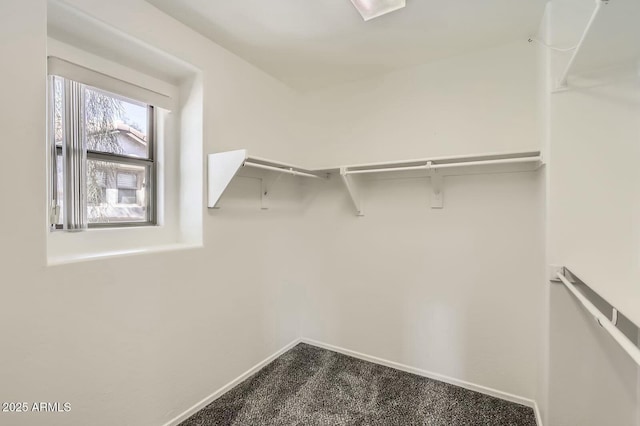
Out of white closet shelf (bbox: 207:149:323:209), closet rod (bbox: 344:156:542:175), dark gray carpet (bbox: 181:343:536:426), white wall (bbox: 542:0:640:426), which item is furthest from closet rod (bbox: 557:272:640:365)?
white closet shelf (bbox: 207:149:323:209)

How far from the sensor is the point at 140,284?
5.16 ft

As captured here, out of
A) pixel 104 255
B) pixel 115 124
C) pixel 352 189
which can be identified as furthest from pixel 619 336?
pixel 115 124

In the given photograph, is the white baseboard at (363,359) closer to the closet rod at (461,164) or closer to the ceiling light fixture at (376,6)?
the closet rod at (461,164)

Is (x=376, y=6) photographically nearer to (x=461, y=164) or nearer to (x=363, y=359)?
(x=461, y=164)

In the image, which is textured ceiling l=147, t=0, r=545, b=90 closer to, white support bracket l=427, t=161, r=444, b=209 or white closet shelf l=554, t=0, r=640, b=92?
white closet shelf l=554, t=0, r=640, b=92

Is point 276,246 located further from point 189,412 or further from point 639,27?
point 639,27

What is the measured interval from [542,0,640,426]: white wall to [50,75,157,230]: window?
236cm

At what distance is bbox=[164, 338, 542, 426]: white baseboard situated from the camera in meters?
1.81

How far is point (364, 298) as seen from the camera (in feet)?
8.18

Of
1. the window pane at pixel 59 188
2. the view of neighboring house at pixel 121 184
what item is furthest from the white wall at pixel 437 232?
the window pane at pixel 59 188

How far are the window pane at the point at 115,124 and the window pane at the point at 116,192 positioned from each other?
0.10 m

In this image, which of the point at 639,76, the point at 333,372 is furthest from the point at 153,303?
the point at 639,76

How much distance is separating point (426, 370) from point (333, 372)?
28.1 inches

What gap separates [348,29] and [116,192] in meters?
1.71
